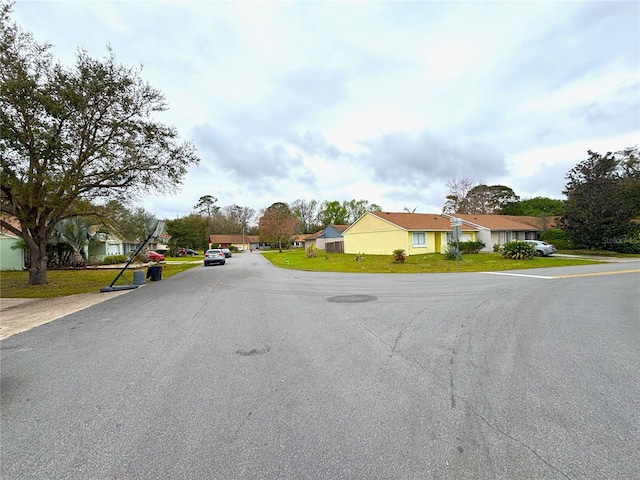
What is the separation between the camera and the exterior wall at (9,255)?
957 inches

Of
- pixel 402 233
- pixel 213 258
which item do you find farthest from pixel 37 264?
pixel 402 233

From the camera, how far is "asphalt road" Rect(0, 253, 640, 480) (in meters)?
2.52

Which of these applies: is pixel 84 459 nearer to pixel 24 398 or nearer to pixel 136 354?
pixel 24 398

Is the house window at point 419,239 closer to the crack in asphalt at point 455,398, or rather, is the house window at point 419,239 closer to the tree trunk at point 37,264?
the crack in asphalt at point 455,398

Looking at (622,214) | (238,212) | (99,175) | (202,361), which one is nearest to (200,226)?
(238,212)

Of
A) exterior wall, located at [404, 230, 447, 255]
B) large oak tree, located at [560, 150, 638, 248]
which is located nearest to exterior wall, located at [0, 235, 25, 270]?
exterior wall, located at [404, 230, 447, 255]

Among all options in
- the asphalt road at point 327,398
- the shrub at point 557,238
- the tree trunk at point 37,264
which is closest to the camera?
the asphalt road at point 327,398

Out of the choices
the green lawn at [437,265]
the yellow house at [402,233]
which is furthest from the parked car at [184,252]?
the green lawn at [437,265]

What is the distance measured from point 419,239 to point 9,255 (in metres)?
32.3

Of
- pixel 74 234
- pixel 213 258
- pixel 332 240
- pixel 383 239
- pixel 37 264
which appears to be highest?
pixel 74 234

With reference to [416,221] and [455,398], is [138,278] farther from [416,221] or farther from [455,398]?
[416,221]

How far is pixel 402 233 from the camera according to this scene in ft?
100

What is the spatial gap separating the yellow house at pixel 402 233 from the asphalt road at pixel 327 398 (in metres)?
23.7

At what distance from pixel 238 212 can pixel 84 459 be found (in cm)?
9339
